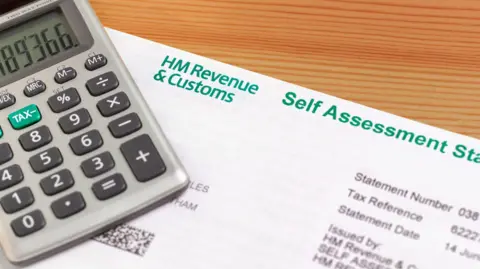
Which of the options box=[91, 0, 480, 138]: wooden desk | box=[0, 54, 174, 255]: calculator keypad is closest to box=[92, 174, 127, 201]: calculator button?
box=[0, 54, 174, 255]: calculator keypad

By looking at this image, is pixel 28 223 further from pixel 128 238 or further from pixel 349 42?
pixel 349 42

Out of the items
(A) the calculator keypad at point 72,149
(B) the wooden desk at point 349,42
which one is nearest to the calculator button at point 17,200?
(A) the calculator keypad at point 72,149

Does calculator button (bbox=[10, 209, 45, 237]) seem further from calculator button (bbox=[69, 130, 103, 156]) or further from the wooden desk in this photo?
the wooden desk

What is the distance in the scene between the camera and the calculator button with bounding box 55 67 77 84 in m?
0.38

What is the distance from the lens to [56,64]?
385 mm

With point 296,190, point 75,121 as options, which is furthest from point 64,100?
point 296,190

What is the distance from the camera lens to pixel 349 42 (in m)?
0.41

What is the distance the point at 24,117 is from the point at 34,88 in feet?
0.07

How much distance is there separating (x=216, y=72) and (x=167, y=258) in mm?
131

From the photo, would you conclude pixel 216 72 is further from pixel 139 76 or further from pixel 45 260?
pixel 45 260

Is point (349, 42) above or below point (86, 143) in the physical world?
above

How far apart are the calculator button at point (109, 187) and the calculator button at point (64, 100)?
6 cm

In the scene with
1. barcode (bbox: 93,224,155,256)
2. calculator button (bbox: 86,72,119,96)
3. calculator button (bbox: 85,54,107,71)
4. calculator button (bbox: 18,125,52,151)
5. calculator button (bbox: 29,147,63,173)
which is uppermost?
calculator button (bbox: 85,54,107,71)

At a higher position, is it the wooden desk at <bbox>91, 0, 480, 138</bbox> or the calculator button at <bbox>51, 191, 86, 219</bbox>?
the wooden desk at <bbox>91, 0, 480, 138</bbox>
